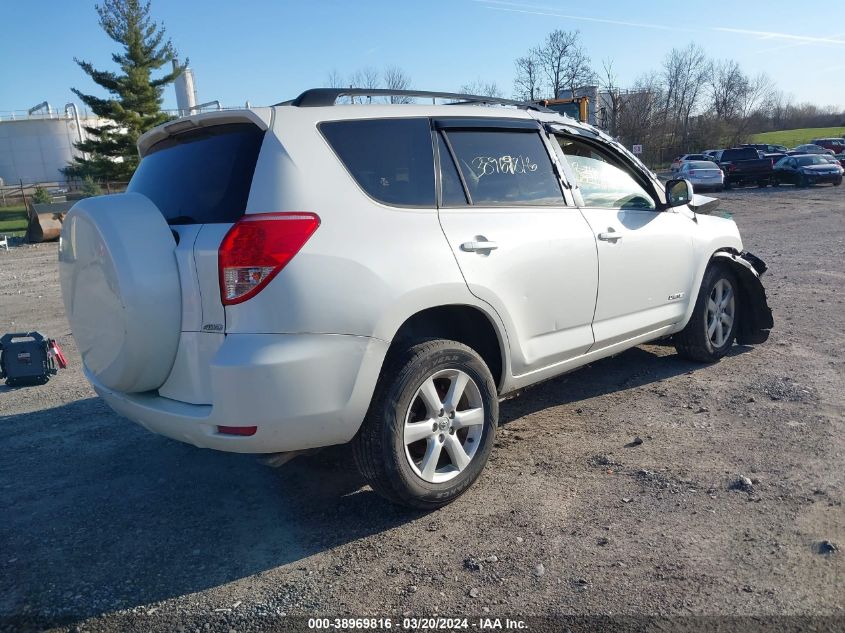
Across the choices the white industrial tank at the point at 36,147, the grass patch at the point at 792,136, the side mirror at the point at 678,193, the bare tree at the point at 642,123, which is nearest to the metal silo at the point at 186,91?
the white industrial tank at the point at 36,147

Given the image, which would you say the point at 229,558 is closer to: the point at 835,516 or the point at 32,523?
the point at 32,523

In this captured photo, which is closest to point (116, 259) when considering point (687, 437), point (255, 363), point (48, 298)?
point (255, 363)

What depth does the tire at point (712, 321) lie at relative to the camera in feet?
17.3

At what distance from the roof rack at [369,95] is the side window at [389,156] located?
167mm

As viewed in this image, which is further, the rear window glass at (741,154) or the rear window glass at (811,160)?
the rear window glass at (741,154)

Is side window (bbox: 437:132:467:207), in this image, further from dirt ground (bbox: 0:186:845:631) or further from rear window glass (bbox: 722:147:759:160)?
rear window glass (bbox: 722:147:759:160)

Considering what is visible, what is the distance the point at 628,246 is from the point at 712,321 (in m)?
1.49

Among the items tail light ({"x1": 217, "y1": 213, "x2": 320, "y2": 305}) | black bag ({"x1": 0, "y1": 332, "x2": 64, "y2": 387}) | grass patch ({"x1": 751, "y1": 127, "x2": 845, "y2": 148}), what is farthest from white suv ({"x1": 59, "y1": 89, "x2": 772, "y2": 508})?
grass patch ({"x1": 751, "y1": 127, "x2": 845, "y2": 148})

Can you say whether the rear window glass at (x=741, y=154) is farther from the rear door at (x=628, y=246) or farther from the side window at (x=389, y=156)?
the side window at (x=389, y=156)

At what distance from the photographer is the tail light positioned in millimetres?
2789

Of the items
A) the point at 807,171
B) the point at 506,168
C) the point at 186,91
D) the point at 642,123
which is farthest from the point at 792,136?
the point at 506,168

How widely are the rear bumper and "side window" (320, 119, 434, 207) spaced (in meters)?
0.79

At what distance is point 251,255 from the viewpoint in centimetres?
279

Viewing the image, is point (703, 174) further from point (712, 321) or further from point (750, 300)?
point (712, 321)
